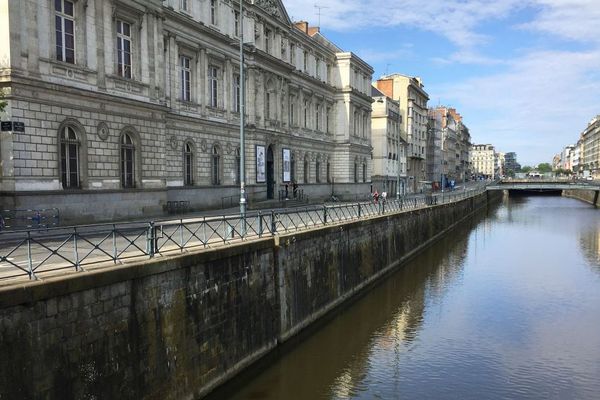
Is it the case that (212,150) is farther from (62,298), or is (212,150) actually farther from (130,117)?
(62,298)

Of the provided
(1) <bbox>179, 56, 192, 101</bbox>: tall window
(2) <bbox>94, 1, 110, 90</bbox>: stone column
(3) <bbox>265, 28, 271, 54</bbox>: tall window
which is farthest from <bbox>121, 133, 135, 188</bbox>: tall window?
(3) <bbox>265, 28, 271, 54</bbox>: tall window

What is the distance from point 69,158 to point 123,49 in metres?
6.47

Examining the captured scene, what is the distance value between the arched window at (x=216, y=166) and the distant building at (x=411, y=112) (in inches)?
2156

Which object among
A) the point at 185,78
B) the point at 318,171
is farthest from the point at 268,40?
the point at 318,171

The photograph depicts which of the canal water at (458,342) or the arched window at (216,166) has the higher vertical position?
the arched window at (216,166)

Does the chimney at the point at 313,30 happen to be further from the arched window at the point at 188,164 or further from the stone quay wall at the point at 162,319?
the stone quay wall at the point at 162,319

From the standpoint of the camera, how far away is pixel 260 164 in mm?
40469

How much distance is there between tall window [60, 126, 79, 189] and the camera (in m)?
21.8

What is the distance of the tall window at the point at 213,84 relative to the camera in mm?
34669

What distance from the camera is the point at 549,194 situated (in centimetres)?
13288

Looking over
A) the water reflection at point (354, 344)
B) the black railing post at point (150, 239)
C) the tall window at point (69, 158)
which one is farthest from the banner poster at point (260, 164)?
the black railing post at point (150, 239)

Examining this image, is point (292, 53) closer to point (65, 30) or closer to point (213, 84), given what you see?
point (213, 84)

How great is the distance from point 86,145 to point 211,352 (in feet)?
45.5

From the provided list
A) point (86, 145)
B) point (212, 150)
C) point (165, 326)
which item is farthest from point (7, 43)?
point (212, 150)
